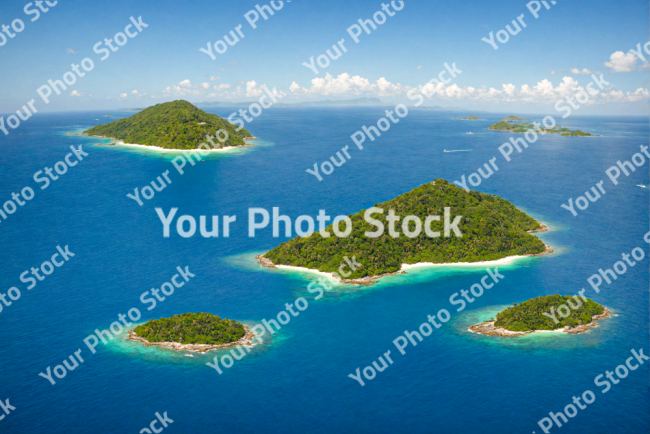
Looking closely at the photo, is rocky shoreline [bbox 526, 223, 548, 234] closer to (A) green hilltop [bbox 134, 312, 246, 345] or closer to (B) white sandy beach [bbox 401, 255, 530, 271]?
(B) white sandy beach [bbox 401, 255, 530, 271]

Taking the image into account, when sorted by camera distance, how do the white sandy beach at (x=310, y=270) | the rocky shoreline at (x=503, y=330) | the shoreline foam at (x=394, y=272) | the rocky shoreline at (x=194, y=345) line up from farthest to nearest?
the white sandy beach at (x=310, y=270)
the shoreline foam at (x=394, y=272)
the rocky shoreline at (x=503, y=330)
the rocky shoreline at (x=194, y=345)

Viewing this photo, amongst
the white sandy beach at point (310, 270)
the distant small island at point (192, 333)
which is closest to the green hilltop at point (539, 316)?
the white sandy beach at point (310, 270)

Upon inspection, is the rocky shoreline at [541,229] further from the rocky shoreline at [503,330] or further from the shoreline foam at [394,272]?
the rocky shoreline at [503,330]

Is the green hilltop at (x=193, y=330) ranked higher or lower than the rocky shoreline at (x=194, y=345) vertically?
higher

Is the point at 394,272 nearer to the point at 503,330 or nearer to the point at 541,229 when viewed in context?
the point at 503,330

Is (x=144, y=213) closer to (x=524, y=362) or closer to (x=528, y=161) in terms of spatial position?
(x=524, y=362)

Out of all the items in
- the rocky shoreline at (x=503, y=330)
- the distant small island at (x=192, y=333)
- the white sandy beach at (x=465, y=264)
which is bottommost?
the rocky shoreline at (x=503, y=330)

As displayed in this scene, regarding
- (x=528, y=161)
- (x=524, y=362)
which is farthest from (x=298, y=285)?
(x=528, y=161)
